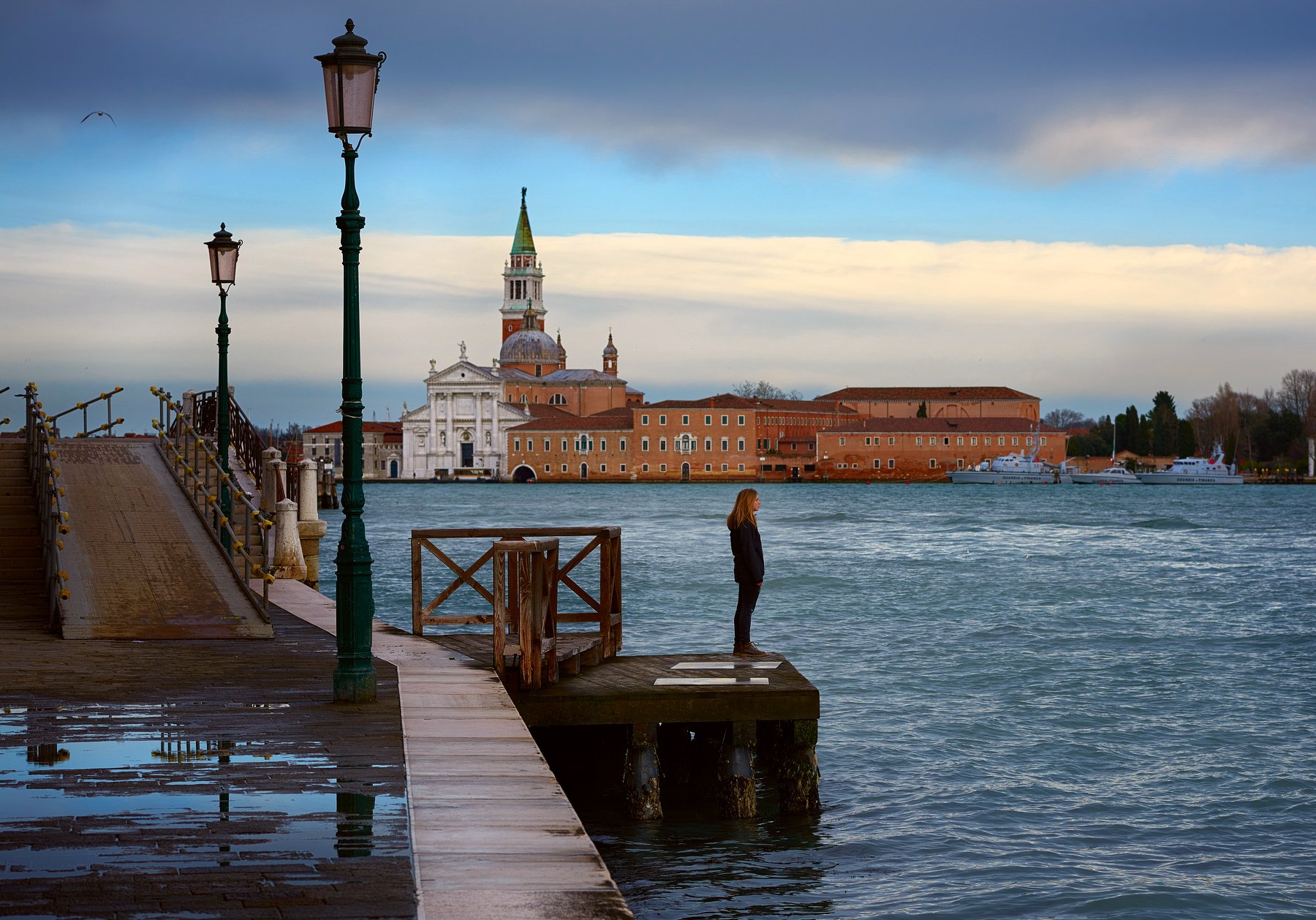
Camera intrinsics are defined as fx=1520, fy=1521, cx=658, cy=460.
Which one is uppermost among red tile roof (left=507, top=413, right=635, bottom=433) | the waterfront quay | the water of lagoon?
red tile roof (left=507, top=413, right=635, bottom=433)

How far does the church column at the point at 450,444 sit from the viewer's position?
471 ft

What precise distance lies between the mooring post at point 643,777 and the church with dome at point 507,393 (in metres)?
132

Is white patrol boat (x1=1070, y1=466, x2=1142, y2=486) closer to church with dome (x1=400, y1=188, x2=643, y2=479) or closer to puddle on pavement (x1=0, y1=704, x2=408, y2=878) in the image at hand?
church with dome (x1=400, y1=188, x2=643, y2=479)

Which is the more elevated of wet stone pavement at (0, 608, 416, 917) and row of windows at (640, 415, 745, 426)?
row of windows at (640, 415, 745, 426)

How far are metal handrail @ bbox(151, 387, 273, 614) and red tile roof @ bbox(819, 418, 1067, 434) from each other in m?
115

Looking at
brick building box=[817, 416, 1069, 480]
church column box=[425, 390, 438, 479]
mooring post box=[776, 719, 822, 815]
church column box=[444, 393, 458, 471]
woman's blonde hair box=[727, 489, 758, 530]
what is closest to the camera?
mooring post box=[776, 719, 822, 815]

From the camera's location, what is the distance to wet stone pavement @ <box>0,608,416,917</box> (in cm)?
487

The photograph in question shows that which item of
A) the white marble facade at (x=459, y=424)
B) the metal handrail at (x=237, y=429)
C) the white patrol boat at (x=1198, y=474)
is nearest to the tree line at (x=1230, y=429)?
the white patrol boat at (x=1198, y=474)

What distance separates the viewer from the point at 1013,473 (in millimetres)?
130500

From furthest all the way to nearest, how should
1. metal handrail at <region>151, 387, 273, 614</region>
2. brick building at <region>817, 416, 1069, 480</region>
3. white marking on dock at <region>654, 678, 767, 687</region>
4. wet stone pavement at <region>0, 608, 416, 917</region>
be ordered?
brick building at <region>817, 416, 1069, 480</region> → metal handrail at <region>151, 387, 273, 614</region> → white marking on dock at <region>654, 678, 767, 687</region> → wet stone pavement at <region>0, 608, 416, 917</region>

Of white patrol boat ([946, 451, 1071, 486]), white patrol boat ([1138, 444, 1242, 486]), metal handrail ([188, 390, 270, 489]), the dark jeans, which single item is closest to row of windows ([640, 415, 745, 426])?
white patrol boat ([946, 451, 1071, 486])

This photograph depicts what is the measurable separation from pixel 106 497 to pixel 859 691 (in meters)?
8.46

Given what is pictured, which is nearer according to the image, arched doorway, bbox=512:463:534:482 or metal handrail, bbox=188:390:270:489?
metal handrail, bbox=188:390:270:489

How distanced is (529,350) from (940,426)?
4547 cm
